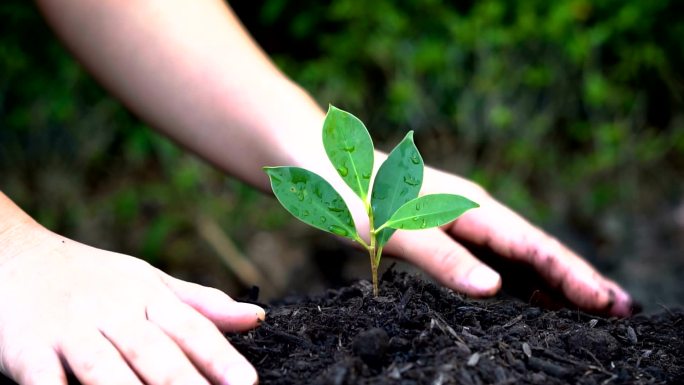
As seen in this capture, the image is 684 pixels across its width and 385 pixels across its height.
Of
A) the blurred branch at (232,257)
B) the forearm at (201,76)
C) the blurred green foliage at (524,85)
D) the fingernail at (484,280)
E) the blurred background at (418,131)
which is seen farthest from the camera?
the blurred green foliage at (524,85)

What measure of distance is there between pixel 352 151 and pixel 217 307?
0.34m

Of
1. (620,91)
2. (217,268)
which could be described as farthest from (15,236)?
(620,91)

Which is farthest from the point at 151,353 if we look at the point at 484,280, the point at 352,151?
the point at 484,280

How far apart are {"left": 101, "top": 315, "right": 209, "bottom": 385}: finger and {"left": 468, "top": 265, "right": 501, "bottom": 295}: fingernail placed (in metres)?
0.68

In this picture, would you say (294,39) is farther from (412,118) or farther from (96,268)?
(96,268)

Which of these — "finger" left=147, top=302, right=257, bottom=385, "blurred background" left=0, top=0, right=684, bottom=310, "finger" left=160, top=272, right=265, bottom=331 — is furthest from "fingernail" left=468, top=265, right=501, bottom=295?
"blurred background" left=0, top=0, right=684, bottom=310

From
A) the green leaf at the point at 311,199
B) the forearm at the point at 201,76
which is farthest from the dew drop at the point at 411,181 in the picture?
the forearm at the point at 201,76

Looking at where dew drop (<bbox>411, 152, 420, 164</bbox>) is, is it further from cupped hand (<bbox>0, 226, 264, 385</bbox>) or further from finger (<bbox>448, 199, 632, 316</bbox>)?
finger (<bbox>448, 199, 632, 316</bbox>)

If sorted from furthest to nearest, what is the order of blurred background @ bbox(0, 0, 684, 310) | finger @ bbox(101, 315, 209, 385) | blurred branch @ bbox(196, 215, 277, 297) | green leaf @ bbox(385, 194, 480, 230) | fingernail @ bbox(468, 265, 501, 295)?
1. blurred background @ bbox(0, 0, 684, 310)
2. blurred branch @ bbox(196, 215, 277, 297)
3. fingernail @ bbox(468, 265, 501, 295)
4. green leaf @ bbox(385, 194, 480, 230)
5. finger @ bbox(101, 315, 209, 385)

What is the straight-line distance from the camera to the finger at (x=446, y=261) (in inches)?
63.3

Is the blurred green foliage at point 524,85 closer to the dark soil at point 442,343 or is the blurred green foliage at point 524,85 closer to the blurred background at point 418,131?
the blurred background at point 418,131

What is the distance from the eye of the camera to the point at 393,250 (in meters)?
1.79

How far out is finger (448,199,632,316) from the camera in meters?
1.74

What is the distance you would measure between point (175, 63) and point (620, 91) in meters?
2.78
